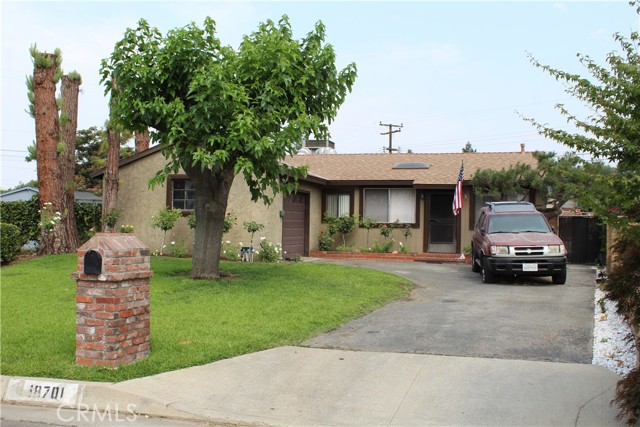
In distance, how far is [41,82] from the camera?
17703 millimetres

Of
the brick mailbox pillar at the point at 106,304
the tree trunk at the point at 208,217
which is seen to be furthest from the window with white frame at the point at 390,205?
the brick mailbox pillar at the point at 106,304

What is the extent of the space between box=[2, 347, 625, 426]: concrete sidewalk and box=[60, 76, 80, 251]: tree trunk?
1284cm

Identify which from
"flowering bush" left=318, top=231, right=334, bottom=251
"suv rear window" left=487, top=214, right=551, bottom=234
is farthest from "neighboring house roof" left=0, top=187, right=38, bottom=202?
"suv rear window" left=487, top=214, right=551, bottom=234

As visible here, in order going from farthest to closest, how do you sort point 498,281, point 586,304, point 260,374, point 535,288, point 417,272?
1. point 417,272
2. point 498,281
3. point 535,288
4. point 586,304
5. point 260,374

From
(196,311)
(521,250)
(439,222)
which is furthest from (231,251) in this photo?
(439,222)

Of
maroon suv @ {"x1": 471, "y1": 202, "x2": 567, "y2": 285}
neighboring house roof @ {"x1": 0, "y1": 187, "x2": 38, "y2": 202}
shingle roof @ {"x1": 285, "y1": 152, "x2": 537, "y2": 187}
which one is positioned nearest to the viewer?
maroon suv @ {"x1": 471, "y1": 202, "x2": 567, "y2": 285}

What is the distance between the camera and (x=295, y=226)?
20.2 metres

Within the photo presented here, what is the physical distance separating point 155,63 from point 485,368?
28.1 feet

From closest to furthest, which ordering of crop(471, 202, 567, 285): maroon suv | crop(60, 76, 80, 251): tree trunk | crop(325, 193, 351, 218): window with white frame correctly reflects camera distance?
crop(471, 202, 567, 285): maroon suv → crop(60, 76, 80, 251): tree trunk → crop(325, 193, 351, 218): window with white frame

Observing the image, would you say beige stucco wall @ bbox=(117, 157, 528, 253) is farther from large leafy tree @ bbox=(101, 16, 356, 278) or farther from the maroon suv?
the maroon suv

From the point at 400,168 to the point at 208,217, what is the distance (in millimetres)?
12391

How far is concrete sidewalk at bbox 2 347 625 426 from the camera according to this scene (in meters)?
5.45

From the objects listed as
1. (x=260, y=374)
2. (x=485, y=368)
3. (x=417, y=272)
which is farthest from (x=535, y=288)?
(x=260, y=374)

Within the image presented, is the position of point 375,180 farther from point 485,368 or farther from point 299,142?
point 485,368
